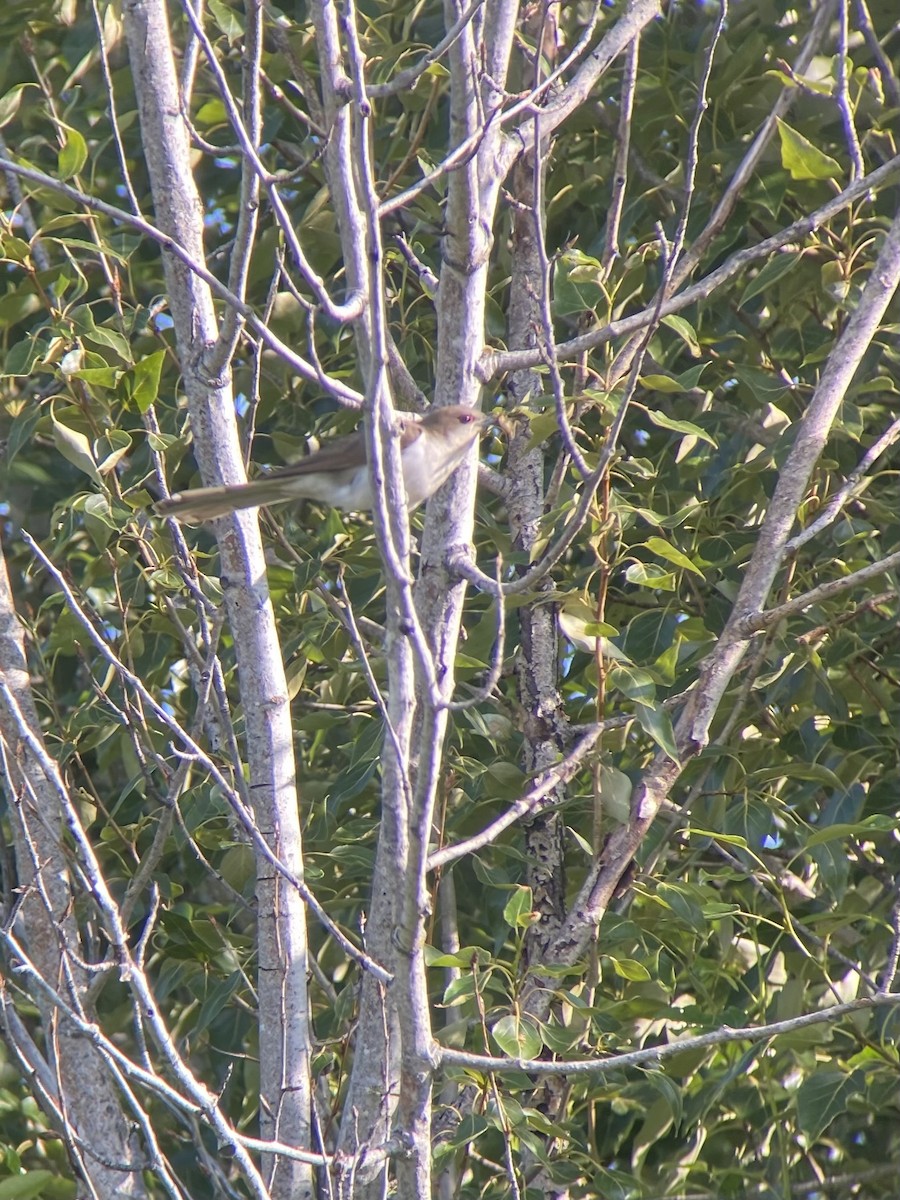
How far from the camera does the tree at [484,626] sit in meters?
2.74

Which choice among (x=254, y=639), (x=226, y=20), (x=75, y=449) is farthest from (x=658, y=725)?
(x=226, y=20)

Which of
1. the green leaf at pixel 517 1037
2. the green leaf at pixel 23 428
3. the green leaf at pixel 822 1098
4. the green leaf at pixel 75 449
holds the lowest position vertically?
the green leaf at pixel 822 1098

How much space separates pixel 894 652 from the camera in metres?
3.59

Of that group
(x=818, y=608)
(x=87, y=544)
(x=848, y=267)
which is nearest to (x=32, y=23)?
(x=87, y=544)

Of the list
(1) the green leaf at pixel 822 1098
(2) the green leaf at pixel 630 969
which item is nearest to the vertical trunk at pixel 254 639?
(2) the green leaf at pixel 630 969

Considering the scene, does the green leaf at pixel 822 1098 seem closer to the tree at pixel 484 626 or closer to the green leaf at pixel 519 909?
the tree at pixel 484 626

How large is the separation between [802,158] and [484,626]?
3.95 ft

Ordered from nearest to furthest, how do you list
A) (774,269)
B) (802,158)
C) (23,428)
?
(802,158) < (774,269) < (23,428)

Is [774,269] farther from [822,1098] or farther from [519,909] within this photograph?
[822,1098]

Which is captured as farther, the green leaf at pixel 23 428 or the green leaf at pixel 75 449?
the green leaf at pixel 23 428

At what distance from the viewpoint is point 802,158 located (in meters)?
3.12

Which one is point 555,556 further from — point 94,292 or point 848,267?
point 94,292

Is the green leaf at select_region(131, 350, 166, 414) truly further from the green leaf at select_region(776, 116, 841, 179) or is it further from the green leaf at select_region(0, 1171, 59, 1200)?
the green leaf at select_region(0, 1171, 59, 1200)

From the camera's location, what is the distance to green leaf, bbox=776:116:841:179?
3.11m
